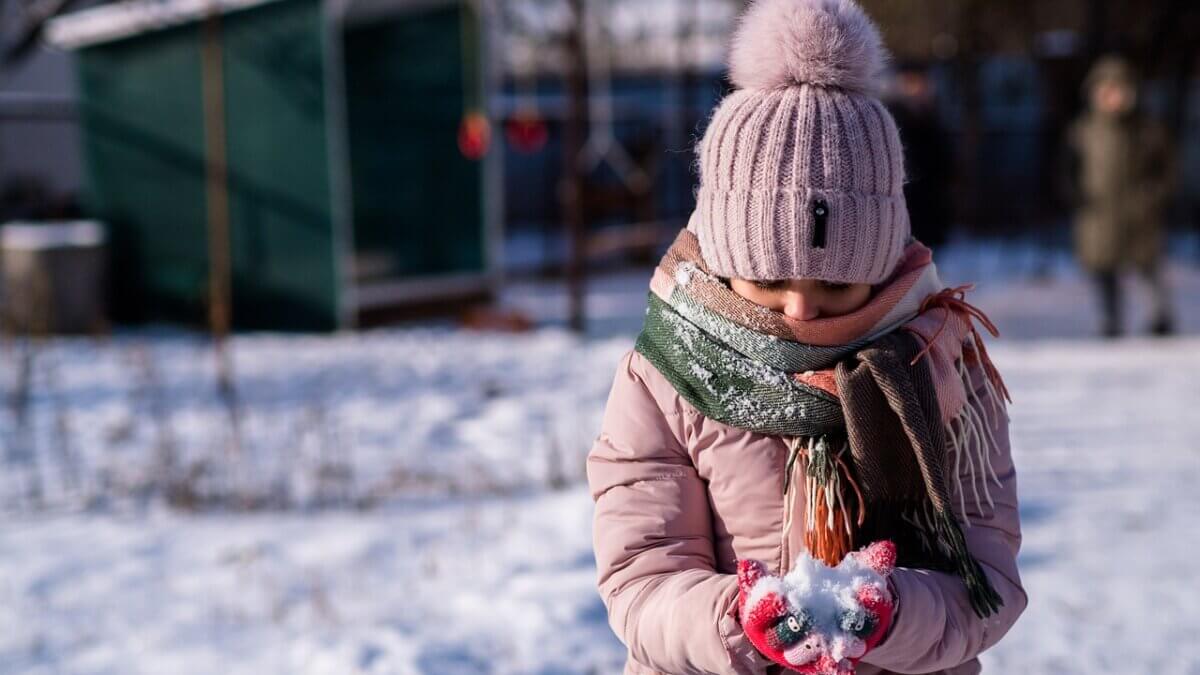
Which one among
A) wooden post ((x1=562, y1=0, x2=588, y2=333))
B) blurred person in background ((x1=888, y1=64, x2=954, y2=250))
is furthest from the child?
wooden post ((x1=562, y1=0, x2=588, y2=333))

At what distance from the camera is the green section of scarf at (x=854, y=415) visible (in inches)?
59.9

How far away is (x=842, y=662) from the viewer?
4.43 feet

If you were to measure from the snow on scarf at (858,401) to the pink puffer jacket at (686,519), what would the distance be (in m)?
0.03

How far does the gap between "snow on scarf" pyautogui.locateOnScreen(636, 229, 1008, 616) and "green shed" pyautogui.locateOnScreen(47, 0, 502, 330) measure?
7552 mm

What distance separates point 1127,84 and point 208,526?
6464 millimetres

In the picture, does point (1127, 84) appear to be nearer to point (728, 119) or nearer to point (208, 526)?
point (208, 526)

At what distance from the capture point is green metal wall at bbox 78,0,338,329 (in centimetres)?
870

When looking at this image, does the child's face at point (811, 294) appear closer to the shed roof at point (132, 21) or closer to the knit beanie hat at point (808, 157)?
the knit beanie hat at point (808, 157)

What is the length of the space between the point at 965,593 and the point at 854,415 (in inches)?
11.2

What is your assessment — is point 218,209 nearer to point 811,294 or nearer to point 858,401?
point 811,294

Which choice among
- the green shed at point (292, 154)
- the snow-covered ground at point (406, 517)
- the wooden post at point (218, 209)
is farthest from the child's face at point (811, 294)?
the green shed at point (292, 154)

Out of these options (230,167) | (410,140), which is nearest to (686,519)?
(230,167)

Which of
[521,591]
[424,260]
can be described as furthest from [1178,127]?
[521,591]

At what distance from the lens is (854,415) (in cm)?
153
